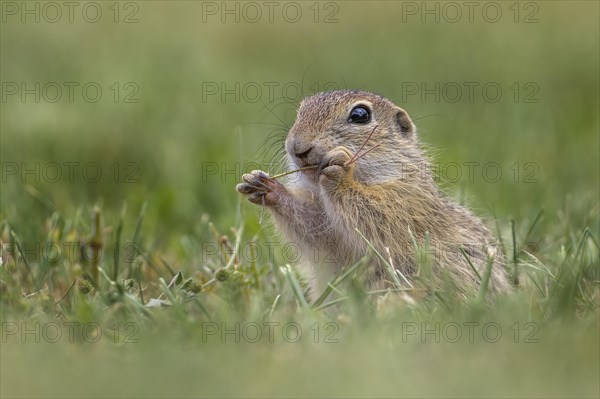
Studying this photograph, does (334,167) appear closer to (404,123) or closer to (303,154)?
(303,154)

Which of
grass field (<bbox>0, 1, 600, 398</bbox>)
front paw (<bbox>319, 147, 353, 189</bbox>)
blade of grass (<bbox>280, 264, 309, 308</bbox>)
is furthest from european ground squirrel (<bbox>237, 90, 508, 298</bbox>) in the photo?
blade of grass (<bbox>280, 264, 309, 308</bbox>)

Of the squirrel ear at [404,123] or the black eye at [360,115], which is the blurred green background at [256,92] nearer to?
the squirrel ear at [404,123]

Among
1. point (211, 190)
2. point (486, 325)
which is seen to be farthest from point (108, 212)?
point (486, 325)

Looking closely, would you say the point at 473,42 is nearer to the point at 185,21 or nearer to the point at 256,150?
the point at 185,21

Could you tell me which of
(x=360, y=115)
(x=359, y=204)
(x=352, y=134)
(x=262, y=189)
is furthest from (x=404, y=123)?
(x=262, y=189)

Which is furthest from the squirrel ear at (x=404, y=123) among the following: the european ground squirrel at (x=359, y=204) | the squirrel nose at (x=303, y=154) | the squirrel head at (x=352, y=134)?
the squirrel nose at (x=303, y=154)

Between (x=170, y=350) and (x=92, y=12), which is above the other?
(x=92, y=12)

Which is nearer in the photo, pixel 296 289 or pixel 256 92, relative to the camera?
pixel 296 289

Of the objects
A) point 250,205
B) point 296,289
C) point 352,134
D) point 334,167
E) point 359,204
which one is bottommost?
point 250,205
